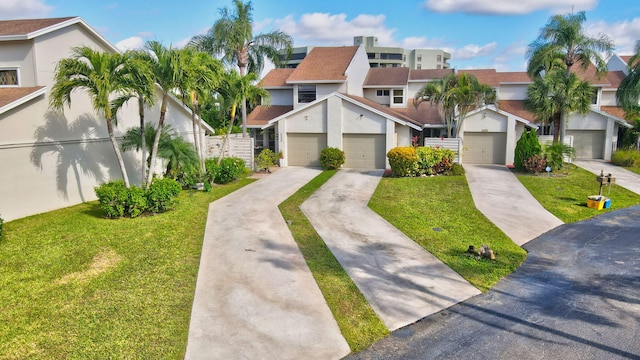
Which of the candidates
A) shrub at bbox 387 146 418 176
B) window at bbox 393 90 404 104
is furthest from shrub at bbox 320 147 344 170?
window at bbox 393 90 404 104

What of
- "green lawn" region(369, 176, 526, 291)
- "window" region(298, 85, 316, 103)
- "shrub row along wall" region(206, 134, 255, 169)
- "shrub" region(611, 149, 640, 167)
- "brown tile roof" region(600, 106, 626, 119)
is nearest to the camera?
"green lawn" region(369, 176, 526, 291)

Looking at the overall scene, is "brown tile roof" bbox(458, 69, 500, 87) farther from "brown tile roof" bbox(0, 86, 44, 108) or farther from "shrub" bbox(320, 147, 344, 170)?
"brown tile roof" bbox(0, 86, 44, 108)

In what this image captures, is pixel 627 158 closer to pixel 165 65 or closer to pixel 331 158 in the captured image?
pixel 331 158

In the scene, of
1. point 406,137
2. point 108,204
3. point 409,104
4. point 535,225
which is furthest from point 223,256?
point 409,104

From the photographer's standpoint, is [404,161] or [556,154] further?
[556,154]

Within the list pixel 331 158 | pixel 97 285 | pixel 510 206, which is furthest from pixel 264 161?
pixel 97 285

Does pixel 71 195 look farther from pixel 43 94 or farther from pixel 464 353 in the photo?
pixel 464 353

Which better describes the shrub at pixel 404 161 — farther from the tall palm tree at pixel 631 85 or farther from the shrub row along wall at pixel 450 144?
the tall palm tree at pixel 631 85
